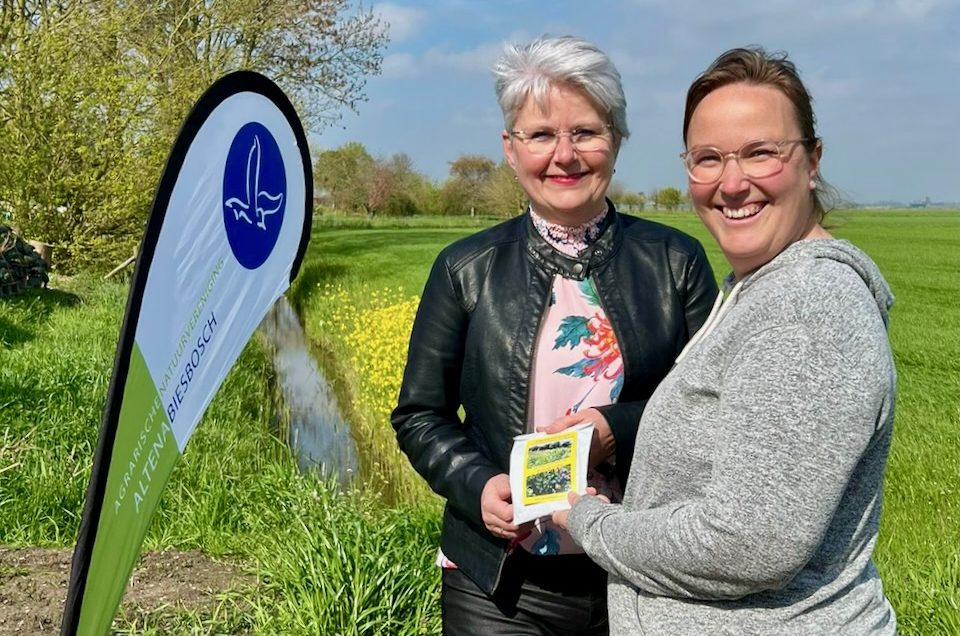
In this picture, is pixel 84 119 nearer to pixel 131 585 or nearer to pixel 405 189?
pixel 131 585

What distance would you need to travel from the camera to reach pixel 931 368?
938 centimetres

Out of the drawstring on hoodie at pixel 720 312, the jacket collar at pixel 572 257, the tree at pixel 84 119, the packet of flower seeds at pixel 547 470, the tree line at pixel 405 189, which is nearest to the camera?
the drawstring on hoodie at pixel 720 312

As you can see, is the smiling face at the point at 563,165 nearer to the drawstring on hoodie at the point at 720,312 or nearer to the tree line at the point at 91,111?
the drawstring on hoodie at the point at 720,312

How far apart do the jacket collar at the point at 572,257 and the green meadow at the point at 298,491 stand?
56 cm

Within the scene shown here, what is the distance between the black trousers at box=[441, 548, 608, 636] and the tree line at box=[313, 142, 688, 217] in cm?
4933

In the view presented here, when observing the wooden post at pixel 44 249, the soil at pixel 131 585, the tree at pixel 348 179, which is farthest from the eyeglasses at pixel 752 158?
the tree at pixel 348 179

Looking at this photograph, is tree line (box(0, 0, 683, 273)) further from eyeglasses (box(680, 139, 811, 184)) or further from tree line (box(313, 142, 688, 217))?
tree line (box(313, 142, 688, 217))

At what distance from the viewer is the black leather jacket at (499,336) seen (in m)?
2.06

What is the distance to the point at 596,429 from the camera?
6.31 ft

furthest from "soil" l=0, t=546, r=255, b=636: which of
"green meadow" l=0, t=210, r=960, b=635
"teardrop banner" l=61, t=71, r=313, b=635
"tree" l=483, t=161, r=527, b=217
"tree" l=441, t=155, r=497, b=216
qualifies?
"tree" l=441, t=155, r=497, b=216

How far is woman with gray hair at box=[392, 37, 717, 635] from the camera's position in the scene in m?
2.02

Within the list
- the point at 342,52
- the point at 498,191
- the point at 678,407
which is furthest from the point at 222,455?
the point at 498,191

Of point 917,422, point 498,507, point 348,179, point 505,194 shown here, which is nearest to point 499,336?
point 498,507

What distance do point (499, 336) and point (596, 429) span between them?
323 millimetres
